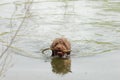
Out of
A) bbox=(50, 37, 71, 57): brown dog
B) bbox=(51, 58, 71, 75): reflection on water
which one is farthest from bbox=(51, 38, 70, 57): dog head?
bbox=(51, 58, 71, 75): reflection on water

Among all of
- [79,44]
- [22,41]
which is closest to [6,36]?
[22,41]

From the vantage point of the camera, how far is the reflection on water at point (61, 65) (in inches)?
372

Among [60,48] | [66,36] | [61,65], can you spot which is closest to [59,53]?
[60,48]

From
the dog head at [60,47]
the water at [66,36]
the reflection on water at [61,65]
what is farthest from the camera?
the dog head at [60,47]

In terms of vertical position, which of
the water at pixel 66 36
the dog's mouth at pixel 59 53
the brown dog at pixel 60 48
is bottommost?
the water at pixel 66 36

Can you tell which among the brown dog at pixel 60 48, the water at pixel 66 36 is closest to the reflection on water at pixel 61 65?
the water at pixel 66 36

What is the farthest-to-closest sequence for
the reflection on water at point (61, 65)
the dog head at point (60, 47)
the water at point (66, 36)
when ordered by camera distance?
the dog head at point (60, 47)
the reflection on water at point (61, 65)
the water at point (66, 36)

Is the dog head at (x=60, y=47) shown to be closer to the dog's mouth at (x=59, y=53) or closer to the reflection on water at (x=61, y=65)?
the dog's mouth at (x=59, y=53)

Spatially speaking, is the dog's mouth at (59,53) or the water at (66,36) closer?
the water at (66,36)

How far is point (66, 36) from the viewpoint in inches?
517

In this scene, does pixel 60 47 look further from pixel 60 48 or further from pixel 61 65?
pixel 61 65

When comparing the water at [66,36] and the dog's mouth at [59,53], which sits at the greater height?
the dog's mouth at [59,53]

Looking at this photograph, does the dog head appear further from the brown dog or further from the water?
the water

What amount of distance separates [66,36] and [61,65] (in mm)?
3152
